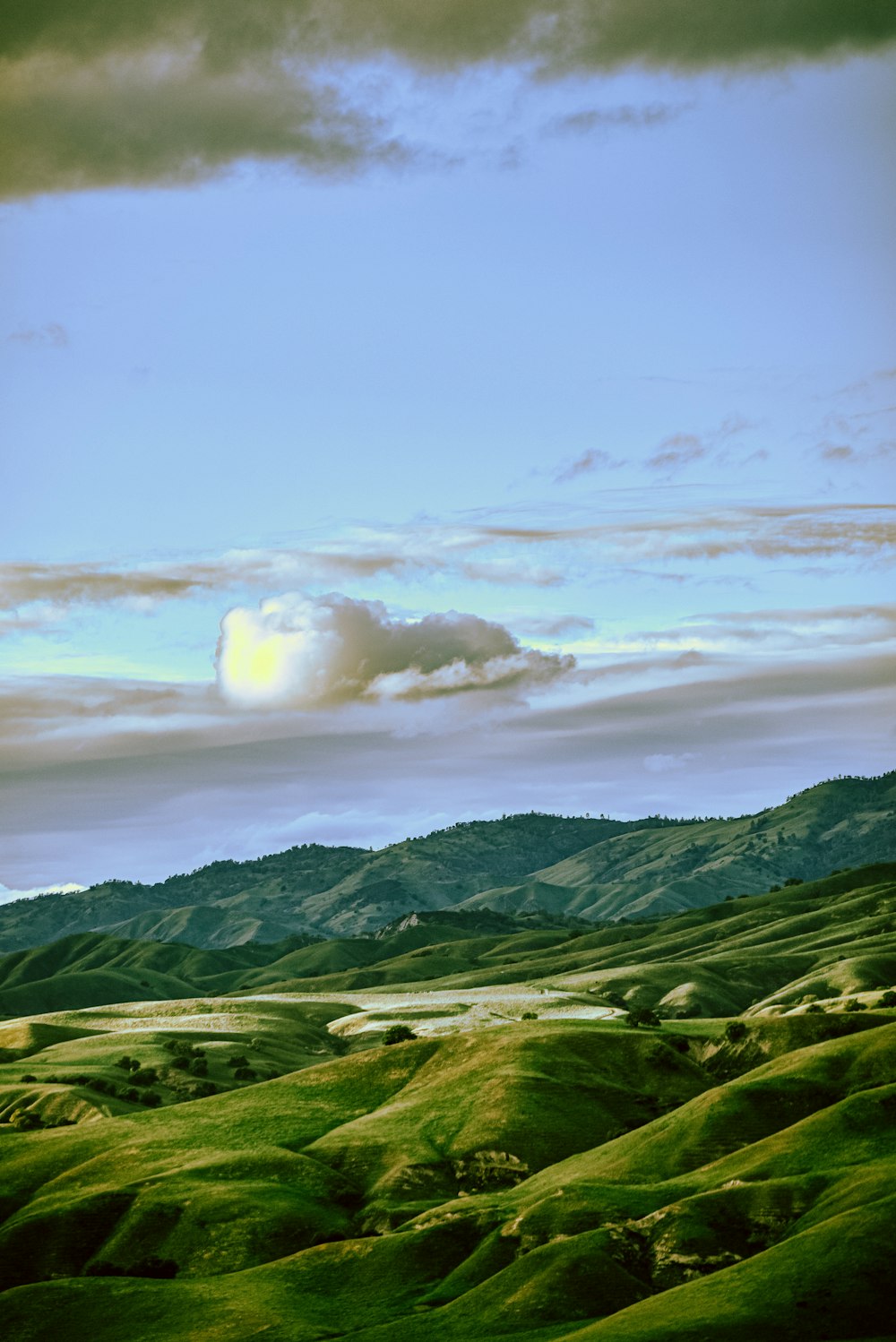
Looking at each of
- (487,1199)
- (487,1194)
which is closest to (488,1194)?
(487,1194)

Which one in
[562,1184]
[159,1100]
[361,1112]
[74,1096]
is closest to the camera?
[562,1184]

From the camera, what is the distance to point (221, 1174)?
129375 mm

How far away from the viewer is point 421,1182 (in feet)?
414

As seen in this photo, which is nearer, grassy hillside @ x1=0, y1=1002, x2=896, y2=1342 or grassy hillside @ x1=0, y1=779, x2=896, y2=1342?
grassy hillside @ x1=0, y1=779, x2=896, y2=1342

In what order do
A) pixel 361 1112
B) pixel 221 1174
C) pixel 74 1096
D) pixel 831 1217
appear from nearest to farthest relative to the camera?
pixel 831 1217, pixel 221 1174, pixel 361 1112, pixel 74 1096

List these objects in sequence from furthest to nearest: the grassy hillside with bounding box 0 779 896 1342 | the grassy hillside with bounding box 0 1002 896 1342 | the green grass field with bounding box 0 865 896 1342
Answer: the grassy hillside with bounding box 0 1002 896 1342 < the green grass field with bounding box 0 865 896 1342 < the grassy hillside with bounding box 0 779 896 1342

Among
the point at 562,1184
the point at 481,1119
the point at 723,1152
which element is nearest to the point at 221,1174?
the point at 481,1119

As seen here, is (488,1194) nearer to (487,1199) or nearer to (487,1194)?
(487,1194)

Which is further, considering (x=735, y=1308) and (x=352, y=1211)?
(x=352, y=1211)

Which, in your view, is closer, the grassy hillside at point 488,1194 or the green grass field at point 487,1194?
the grassy hillside at point 488,1194

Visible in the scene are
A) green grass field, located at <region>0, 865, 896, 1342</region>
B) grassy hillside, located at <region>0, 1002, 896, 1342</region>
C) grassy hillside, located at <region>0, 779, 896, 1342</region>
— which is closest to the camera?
grassy hillside, located at <region>0, 779, 896, 1342</region>

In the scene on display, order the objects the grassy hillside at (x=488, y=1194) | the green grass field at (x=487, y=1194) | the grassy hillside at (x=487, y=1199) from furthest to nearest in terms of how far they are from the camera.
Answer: the grassy hillside at (x=487, y=1199) < the green grass field at (x=487, y=1194) < the grassy hillside at (x=488, y=1194)

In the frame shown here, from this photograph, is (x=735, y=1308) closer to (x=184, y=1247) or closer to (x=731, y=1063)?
(x=184, y=1247)

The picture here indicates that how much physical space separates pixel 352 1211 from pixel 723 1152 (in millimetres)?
32427
